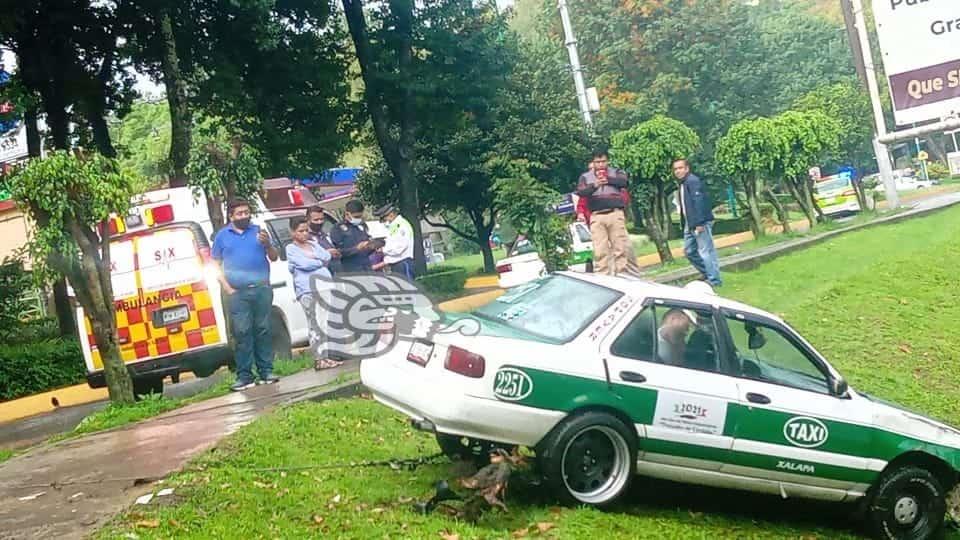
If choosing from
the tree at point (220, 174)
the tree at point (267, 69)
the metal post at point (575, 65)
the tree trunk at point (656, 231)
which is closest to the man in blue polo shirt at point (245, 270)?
the tree at point (220, 174)

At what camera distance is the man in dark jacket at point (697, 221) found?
1298cm

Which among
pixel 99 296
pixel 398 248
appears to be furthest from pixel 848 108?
pixel 99 296

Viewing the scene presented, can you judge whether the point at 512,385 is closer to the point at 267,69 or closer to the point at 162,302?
the point at 162,302

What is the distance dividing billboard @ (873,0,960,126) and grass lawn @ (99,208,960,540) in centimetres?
293

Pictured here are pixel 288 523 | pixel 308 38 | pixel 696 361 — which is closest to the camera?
pixel 288 523

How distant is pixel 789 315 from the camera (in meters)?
13.2

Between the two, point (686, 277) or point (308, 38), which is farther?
point (308, 38)

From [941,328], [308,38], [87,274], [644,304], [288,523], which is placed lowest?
[941,328]

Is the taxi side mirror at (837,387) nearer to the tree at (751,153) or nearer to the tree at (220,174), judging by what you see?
the tree at (220,174)

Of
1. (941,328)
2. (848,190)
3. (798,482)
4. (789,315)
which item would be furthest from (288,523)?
(848,190)

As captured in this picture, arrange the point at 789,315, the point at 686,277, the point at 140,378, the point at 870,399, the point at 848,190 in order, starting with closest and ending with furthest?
1. the point at 870,399
2. the point at 140,378
3. the point at 789,315
4. the point at 686,277
5. the point at 848,190

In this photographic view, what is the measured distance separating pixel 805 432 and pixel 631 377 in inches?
55.8

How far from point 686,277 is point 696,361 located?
8964 mm

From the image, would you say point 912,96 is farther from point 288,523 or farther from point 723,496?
point 288,523
